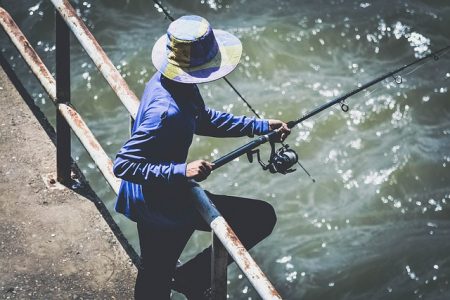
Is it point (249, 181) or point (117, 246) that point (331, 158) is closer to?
point (249, 181)

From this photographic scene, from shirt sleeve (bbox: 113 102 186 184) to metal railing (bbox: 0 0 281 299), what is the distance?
129 mm

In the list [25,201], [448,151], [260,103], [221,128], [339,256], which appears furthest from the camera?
[260,103]

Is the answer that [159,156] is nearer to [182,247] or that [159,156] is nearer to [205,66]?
[205,66]

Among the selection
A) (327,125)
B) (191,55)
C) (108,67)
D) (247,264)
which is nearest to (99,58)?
(108,67)

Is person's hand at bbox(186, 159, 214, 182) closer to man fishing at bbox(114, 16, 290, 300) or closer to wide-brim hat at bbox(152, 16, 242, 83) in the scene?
man fishing at bbox(114, 16, 290, 300)

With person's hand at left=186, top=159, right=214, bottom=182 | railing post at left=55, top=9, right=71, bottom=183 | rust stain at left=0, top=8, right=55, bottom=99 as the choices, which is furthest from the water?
person's hand at left=186, top=159, right=214, bottom=182

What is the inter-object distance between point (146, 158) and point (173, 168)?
0.45 feet

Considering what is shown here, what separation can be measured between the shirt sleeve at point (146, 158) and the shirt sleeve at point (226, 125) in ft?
2.52

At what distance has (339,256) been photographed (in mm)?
7066

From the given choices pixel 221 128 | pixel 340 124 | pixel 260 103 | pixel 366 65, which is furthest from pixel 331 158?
pixel 221 128

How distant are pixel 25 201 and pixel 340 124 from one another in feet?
17.6

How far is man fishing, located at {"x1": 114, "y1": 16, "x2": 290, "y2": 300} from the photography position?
302 cm

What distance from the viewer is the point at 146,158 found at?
3.04 m

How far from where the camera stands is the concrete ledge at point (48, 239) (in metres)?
3.62
